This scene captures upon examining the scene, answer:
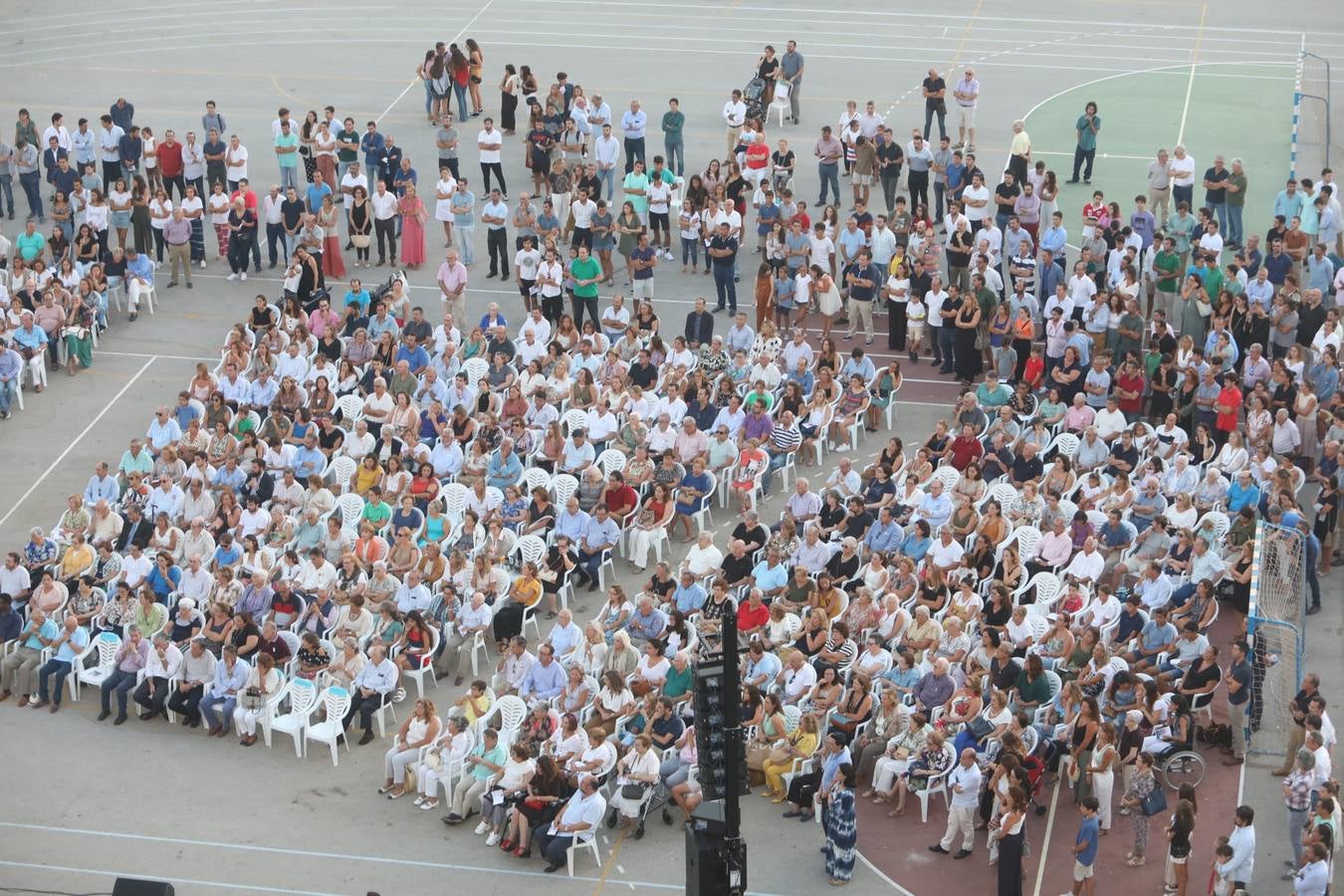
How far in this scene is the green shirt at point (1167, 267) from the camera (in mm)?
29094

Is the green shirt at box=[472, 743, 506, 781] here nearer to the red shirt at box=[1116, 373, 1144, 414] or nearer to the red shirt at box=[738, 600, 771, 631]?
the red shirt at box=[738, 600, 771, 631]

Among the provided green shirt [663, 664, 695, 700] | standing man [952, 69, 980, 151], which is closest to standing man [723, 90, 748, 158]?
standing man [952, 69, 980, 151]

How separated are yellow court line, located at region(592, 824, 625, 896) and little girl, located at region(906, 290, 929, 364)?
35.9 feet

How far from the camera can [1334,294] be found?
2870cm

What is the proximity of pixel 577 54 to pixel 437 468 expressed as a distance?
17.8 metres

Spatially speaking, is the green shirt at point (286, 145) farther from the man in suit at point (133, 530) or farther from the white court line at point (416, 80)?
the man in suit at point (133, 530)

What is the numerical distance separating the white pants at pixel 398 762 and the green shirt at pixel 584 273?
10.4 meters

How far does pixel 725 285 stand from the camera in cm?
3123

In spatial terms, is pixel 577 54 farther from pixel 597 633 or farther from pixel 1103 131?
pixel 597 633

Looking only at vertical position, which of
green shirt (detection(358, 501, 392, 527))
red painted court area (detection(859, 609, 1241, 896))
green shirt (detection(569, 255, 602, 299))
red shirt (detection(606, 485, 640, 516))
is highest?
green shirt (detection(569, 255, 602, 299))

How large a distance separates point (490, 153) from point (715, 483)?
10831 mm

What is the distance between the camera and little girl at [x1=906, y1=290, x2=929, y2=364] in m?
29.4

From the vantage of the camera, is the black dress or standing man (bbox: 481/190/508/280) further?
standing man (bbox: 481/190/508/280)

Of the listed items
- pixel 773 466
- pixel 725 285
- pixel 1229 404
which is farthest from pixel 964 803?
pixel 725 285
